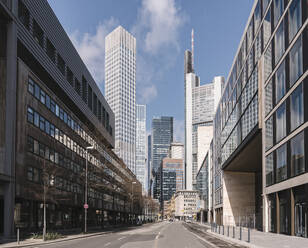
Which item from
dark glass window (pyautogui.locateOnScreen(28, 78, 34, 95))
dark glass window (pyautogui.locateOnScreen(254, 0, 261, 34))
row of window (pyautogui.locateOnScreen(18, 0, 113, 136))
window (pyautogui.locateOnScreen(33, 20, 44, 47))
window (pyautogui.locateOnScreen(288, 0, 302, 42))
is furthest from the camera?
dark glass window (pyautogui.locateOnScreen(254, 0, 261, 34))

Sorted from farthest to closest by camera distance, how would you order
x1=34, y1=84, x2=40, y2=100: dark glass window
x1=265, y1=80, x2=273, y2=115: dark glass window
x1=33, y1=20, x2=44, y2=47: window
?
1. x1=33, y1=20, x2=44, y2=47: window
2. x1=34, y1=84, x2=40, y2=100: dark glass window
3. x1=265, y1=80, x2=273, y2=115: dark glass window

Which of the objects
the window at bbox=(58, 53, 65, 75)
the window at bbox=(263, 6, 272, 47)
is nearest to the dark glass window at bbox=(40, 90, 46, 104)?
the window at bbox=(58, 53, 65, 75)

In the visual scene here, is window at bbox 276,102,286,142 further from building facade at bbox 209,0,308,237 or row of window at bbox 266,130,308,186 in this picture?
row of window at bbox 266,130,308,186

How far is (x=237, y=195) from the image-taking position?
2810 inches

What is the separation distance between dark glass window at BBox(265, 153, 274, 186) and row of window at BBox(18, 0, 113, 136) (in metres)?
27.2

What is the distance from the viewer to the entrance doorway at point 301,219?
2967 cm

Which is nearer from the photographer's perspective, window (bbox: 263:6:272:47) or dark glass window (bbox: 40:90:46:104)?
window (bbox: 263:6:272:47)

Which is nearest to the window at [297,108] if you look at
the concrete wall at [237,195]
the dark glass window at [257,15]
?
the dark glass window at [257,15]

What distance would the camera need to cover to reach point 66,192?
176 feet

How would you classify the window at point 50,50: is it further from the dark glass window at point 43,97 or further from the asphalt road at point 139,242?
the asphalt road at point 139,242

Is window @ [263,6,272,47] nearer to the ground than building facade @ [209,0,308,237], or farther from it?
farther from it

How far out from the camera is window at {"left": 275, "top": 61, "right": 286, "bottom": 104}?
35.1 metres

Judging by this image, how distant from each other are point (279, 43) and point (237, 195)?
40502 millimetres

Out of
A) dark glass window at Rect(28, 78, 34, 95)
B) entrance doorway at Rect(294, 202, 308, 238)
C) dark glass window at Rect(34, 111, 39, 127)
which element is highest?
dark glass window at Rect(28, 78, 34, 95)
